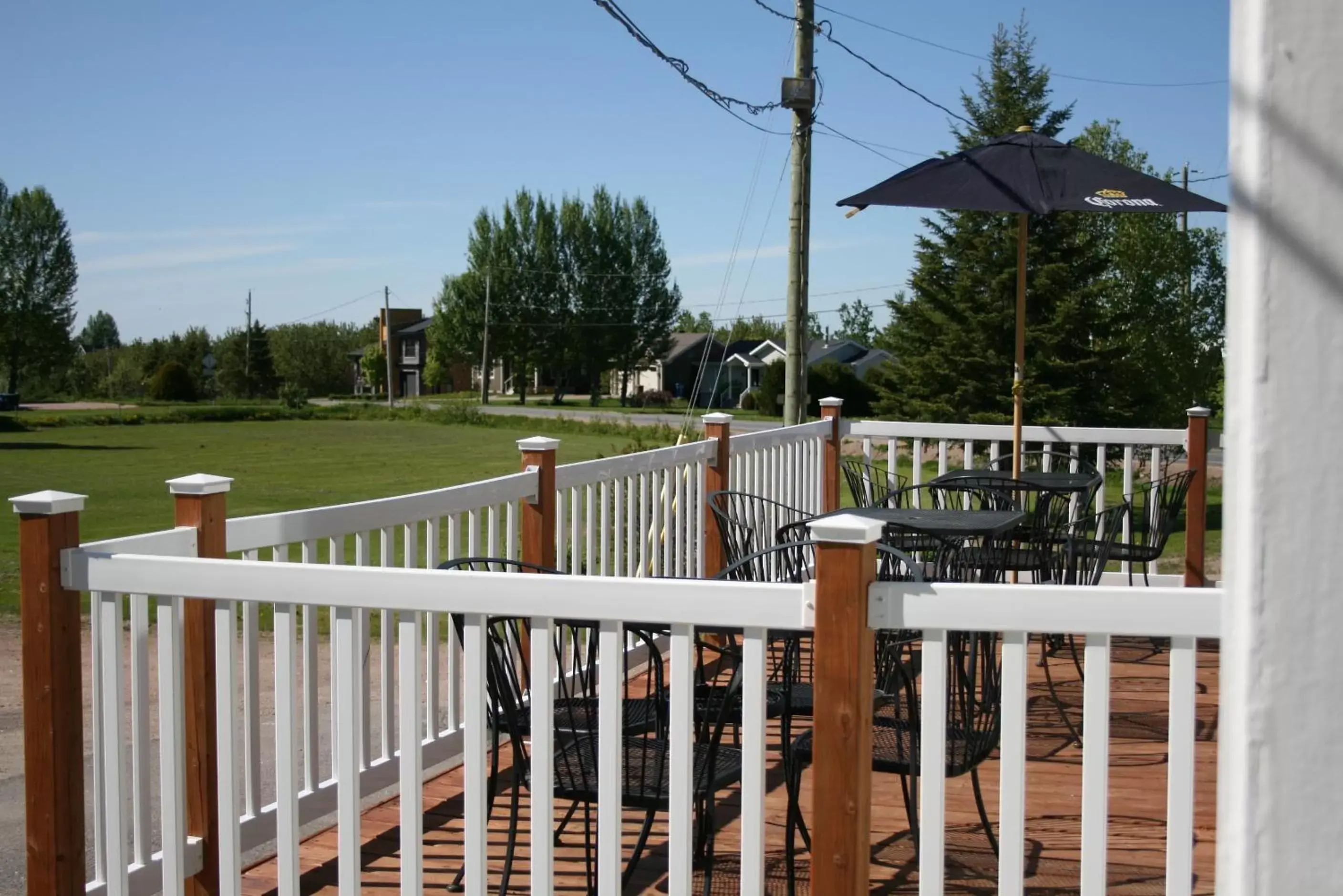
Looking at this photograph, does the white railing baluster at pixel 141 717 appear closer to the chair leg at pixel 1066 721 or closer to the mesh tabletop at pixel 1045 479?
the chair leg at pixel 1066 721

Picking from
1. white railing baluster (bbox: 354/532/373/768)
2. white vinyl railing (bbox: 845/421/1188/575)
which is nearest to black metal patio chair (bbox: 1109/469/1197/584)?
white vinyl railing (bbox: 845/421/1188/575)

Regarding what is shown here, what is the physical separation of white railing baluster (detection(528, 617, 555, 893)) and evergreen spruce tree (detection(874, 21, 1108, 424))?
22143 mm

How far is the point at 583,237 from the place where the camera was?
2525 inches

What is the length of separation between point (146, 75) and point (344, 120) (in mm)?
8586

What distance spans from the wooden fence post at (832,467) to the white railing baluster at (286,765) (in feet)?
17.1

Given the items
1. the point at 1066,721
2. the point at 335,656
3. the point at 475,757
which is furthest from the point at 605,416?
the point at 475,757

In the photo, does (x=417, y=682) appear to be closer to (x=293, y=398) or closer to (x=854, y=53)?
(x=854, y=53)

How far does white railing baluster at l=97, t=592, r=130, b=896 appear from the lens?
2803 millimetres

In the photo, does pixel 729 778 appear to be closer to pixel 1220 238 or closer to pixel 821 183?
pixel 1220 238

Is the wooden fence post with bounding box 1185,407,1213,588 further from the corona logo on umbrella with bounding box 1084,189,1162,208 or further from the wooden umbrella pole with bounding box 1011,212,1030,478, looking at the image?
the corona logo on umbrella with bounding box 1084,189,1162,208

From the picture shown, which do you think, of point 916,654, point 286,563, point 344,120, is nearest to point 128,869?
point 286,563

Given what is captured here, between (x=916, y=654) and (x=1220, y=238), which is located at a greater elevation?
(x=1220, y=238)

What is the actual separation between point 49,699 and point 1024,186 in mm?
4823

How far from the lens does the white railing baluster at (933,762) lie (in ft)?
7.32
